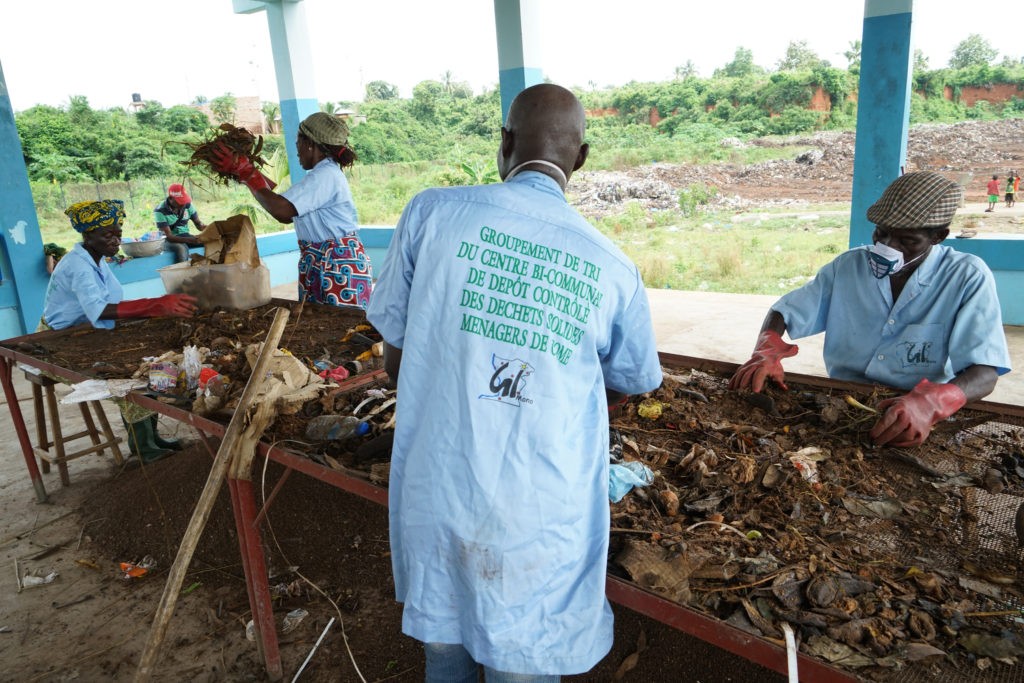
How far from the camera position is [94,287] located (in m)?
3.56

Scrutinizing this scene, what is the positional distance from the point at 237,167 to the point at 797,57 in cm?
2126

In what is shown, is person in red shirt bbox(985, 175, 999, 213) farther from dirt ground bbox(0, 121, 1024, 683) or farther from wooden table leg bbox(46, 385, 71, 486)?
wooden table leg bbox(46, 385, 71, 486)

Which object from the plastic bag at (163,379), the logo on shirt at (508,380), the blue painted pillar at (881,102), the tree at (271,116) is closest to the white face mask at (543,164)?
the logo on shirt at (508,380)

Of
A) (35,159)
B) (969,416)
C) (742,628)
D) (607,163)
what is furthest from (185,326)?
(35,159)

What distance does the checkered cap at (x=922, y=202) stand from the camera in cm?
194

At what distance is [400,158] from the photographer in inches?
922

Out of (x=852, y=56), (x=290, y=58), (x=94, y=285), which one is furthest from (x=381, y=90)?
(x=94, y=285)

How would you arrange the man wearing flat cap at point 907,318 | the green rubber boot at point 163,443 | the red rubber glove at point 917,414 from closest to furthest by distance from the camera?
the red rubber glove at point 917,414, the man wearing flat cap at point 907,318, the green rubber boot at point 163,443

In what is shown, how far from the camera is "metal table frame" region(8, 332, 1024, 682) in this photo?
1.12 metres

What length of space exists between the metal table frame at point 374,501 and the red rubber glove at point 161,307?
0.54m

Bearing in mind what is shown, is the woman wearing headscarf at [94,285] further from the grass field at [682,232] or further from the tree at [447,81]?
the tree at [447,81]

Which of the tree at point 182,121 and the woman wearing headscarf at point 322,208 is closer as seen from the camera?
the woman wearing headscarf at point 322,208

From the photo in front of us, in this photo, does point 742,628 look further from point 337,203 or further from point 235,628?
point 337,203

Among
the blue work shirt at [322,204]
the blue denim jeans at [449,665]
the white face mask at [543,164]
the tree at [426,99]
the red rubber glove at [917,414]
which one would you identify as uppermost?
the tree at [426,99]
